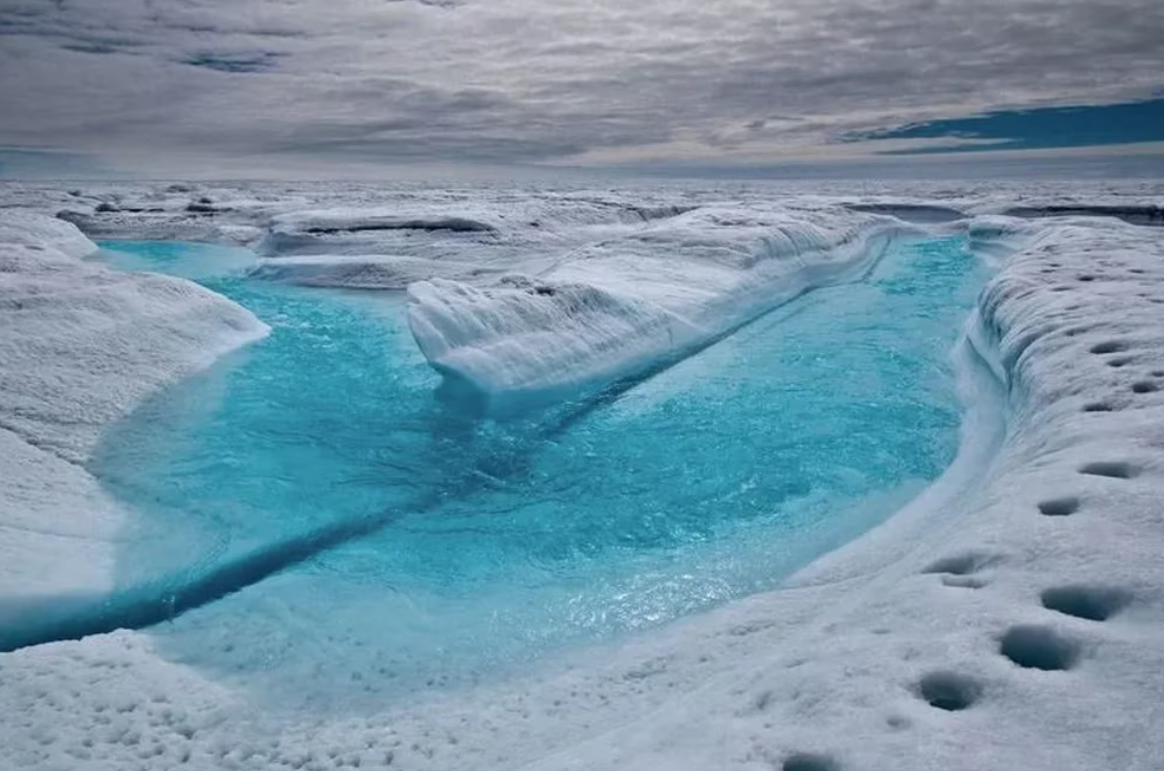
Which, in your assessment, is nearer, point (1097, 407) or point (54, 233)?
point (1097, 407)

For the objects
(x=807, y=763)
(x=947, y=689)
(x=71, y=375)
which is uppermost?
(x=947, y=689)

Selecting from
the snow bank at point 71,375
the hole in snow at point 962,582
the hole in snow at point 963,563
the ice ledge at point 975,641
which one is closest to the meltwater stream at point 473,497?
the snow bank at point 71,375

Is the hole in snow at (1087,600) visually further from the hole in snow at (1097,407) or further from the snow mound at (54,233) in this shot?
the snow mound at (54,233)

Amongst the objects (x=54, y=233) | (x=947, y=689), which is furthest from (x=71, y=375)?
(x=54, y=233)

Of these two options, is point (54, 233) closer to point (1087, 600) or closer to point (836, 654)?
point (836, 654)

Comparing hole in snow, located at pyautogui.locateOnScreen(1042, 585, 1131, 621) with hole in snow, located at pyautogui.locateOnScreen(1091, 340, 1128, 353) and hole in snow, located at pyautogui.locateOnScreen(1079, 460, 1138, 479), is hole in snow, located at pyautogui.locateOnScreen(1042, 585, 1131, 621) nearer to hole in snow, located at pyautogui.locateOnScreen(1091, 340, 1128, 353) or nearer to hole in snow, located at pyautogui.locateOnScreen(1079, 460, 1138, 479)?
hole in snow, located at pyautogui.locateOnScreen(1079, 460, 1138, 479)
